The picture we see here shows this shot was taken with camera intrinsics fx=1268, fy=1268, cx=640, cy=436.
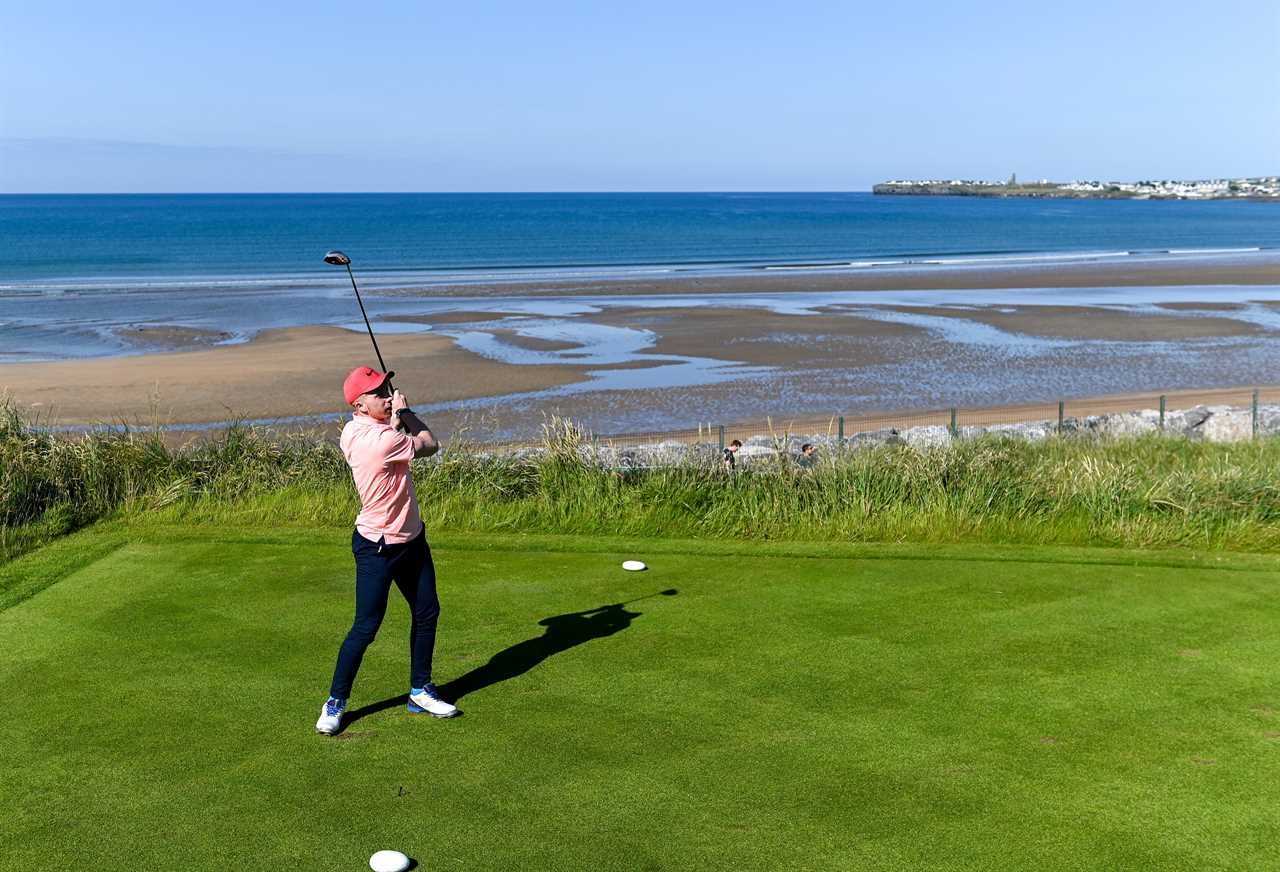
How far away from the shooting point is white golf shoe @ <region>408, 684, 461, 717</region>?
677 centimetres

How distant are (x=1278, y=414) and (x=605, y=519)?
515 inches

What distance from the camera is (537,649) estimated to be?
309 inches

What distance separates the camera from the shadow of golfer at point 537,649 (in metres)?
7.09

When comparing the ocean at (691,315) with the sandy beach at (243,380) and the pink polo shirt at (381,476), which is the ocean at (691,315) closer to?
the sandy beach at (243,380)

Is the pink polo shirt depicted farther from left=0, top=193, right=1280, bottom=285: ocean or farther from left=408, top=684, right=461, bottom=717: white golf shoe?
left=0, top=193, right=1280, bottom=285: ocean

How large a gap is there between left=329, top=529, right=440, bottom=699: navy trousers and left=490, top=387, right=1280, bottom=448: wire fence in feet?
39.4

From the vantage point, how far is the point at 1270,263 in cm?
6384

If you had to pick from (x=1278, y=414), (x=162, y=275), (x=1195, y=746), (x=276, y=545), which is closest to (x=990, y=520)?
(x=1195, y=746)

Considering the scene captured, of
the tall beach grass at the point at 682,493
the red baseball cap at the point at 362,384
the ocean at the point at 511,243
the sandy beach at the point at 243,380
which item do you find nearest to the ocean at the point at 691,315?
A: the ocean at the point at 511,243

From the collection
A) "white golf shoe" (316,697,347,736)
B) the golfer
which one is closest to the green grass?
"white golf shoe" (316,697,347,736)

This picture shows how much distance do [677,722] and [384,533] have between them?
1809 millimetres

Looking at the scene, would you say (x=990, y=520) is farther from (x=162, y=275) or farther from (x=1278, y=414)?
(x=162, y=275)

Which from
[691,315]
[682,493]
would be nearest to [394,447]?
[682,493]

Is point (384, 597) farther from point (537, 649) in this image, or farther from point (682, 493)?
point (682, 493)
